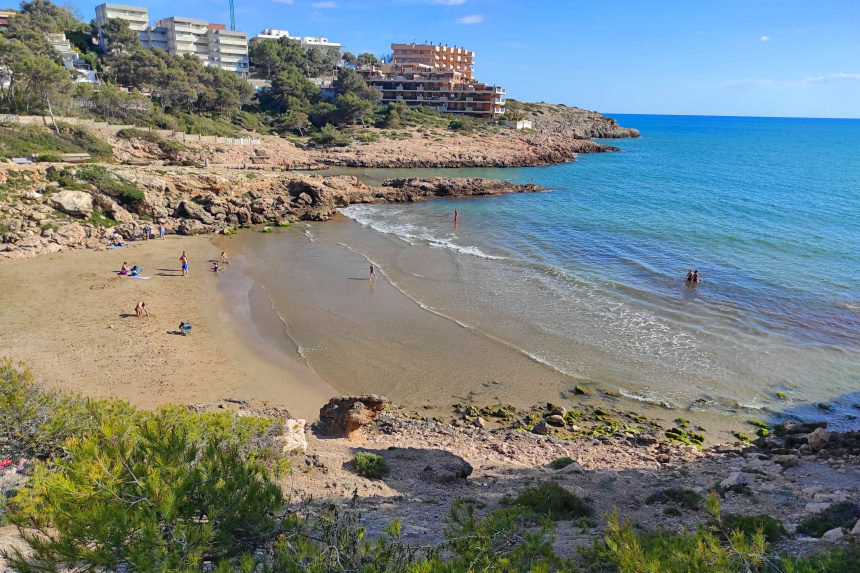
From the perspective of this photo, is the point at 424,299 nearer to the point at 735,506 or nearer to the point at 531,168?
the point at 735,506

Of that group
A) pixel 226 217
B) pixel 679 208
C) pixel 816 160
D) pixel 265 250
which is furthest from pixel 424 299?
pixel 816 160

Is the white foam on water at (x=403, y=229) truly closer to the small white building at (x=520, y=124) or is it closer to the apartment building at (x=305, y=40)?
the small white building at (x=520, y=124)

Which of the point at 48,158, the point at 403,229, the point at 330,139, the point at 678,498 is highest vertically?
the point at 330,139

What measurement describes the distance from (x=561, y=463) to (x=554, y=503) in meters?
2.96

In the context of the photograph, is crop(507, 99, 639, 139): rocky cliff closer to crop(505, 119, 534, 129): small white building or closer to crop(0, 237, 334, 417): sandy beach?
crop(505, 119, 534, 129): small white building

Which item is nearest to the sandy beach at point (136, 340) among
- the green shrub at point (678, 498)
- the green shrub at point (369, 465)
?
the green shrub at point (369, 465)

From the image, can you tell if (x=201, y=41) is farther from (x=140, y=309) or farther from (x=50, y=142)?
(x=140, y=309)

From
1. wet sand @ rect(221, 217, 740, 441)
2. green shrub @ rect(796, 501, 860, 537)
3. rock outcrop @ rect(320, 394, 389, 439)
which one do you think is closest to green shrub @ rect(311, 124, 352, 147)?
wet sand @ rect(221, 217, 740, 441)

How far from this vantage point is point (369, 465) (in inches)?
421

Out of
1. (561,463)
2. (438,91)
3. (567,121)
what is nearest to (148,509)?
(561,463)

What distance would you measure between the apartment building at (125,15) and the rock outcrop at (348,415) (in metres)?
105

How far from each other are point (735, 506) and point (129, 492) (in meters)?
9.30

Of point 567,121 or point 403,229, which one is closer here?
point 403,229

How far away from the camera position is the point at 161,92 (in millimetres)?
65312
